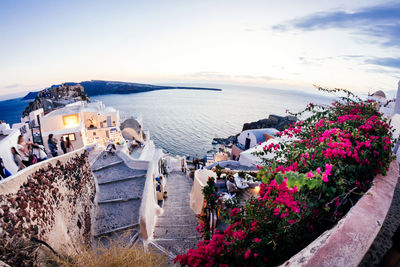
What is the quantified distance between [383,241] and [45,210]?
6.62 m

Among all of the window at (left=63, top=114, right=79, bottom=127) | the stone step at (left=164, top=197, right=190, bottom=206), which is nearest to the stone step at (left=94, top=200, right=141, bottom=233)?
the stone step at (left=164, top=197, right=190, bottom=206)

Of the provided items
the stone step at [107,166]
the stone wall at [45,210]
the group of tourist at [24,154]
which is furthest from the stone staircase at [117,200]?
the group of tourist at [24,154]

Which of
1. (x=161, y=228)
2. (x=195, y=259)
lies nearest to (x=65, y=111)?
(x=161, y=228)

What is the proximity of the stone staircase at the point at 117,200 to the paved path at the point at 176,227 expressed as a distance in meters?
1.26

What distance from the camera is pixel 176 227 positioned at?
8.84 m

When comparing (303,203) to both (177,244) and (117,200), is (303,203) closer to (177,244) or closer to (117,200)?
(177,244)

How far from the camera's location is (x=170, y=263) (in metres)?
6.11

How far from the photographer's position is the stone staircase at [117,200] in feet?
24.2

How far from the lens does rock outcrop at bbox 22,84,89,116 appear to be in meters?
43.9

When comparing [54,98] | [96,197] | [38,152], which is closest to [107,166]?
[96,197]

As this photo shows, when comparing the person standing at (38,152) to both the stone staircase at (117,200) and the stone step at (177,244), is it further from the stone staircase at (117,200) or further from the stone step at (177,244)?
the stone step at (177,244)

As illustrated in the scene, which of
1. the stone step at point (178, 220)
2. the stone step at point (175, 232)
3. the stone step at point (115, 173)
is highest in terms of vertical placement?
the stone step at point (115, 173)

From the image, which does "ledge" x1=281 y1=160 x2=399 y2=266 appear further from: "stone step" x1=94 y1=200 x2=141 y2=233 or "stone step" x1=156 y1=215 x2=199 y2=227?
"stone step" x1=156 y1=215 x2=199 y2=227

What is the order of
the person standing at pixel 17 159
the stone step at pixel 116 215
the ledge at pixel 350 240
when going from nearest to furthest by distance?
the ledge at pixel 350 240 < the person standing at pixel 17 159 < the stone step at pixel 116 215
